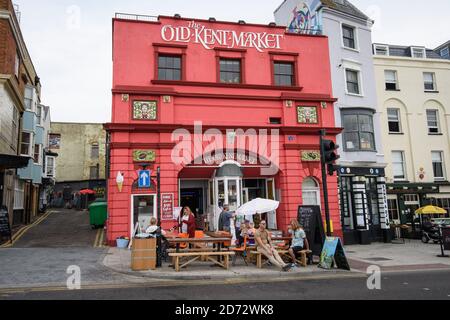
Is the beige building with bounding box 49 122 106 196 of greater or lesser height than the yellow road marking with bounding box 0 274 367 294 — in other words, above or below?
above

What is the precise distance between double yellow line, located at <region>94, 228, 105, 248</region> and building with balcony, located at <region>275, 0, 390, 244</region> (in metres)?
12.6

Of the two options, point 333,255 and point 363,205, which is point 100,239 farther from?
point 363,205

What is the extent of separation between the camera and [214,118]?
18641mm

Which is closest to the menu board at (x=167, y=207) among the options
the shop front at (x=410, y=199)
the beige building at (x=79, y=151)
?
the shop front at (x=410, y=199)

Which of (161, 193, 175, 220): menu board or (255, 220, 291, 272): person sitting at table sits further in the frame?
(161, 193, 175, 220): menu board

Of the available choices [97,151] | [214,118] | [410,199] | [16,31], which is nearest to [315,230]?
[214,118]

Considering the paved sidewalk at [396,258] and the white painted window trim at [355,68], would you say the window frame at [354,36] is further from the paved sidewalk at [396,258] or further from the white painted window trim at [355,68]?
the paved sidewalk at [396,258]

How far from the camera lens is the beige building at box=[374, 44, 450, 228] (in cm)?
2381

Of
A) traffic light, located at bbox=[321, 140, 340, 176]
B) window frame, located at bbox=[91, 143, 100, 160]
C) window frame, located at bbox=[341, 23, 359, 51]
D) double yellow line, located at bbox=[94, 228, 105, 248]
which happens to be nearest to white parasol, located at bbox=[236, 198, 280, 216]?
traffic light, located at bbox=[321, 140, 340, 176]

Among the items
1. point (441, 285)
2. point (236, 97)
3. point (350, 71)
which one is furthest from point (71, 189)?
point (441, 285)

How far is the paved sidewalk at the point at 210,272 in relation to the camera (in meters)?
9.86

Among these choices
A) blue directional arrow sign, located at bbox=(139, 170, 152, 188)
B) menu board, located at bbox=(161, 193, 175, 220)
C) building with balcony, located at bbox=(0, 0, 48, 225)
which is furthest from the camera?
building with balcony, located at bbox=(0, 0, 48, 225)

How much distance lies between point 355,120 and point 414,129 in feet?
22.0

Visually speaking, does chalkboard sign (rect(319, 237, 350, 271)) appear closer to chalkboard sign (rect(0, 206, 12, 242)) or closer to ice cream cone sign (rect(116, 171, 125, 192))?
ice cream cone sign (rect(116, 171, 125, 192))
